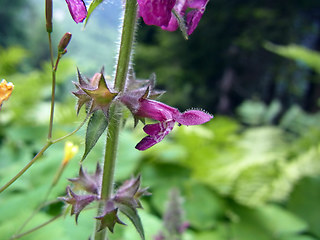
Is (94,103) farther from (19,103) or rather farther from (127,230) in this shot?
(19,103)

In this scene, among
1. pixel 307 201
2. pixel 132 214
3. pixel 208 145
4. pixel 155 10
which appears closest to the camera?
pixel 155 10

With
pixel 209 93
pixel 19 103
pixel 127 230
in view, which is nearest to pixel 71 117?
pixel 19 103

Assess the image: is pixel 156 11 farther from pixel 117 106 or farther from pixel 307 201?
pixel 307 201

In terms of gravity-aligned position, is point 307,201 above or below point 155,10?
below

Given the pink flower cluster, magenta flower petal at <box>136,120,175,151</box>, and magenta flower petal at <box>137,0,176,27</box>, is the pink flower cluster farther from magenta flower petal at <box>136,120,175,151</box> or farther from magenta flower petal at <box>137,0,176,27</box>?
magenta flower petal at <box>136,120,175,151</box>

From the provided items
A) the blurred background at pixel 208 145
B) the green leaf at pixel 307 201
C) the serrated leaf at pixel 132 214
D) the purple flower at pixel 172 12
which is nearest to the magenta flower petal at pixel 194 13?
the purple flower at pixel 172 12

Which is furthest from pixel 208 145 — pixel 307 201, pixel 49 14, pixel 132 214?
pixel 49 14

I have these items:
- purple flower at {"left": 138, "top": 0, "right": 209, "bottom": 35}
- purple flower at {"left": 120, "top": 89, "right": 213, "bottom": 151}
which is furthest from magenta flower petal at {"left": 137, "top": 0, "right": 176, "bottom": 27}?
purple flower at {"left": 120, "top": 89, "right": 213, "bottom": 151}
